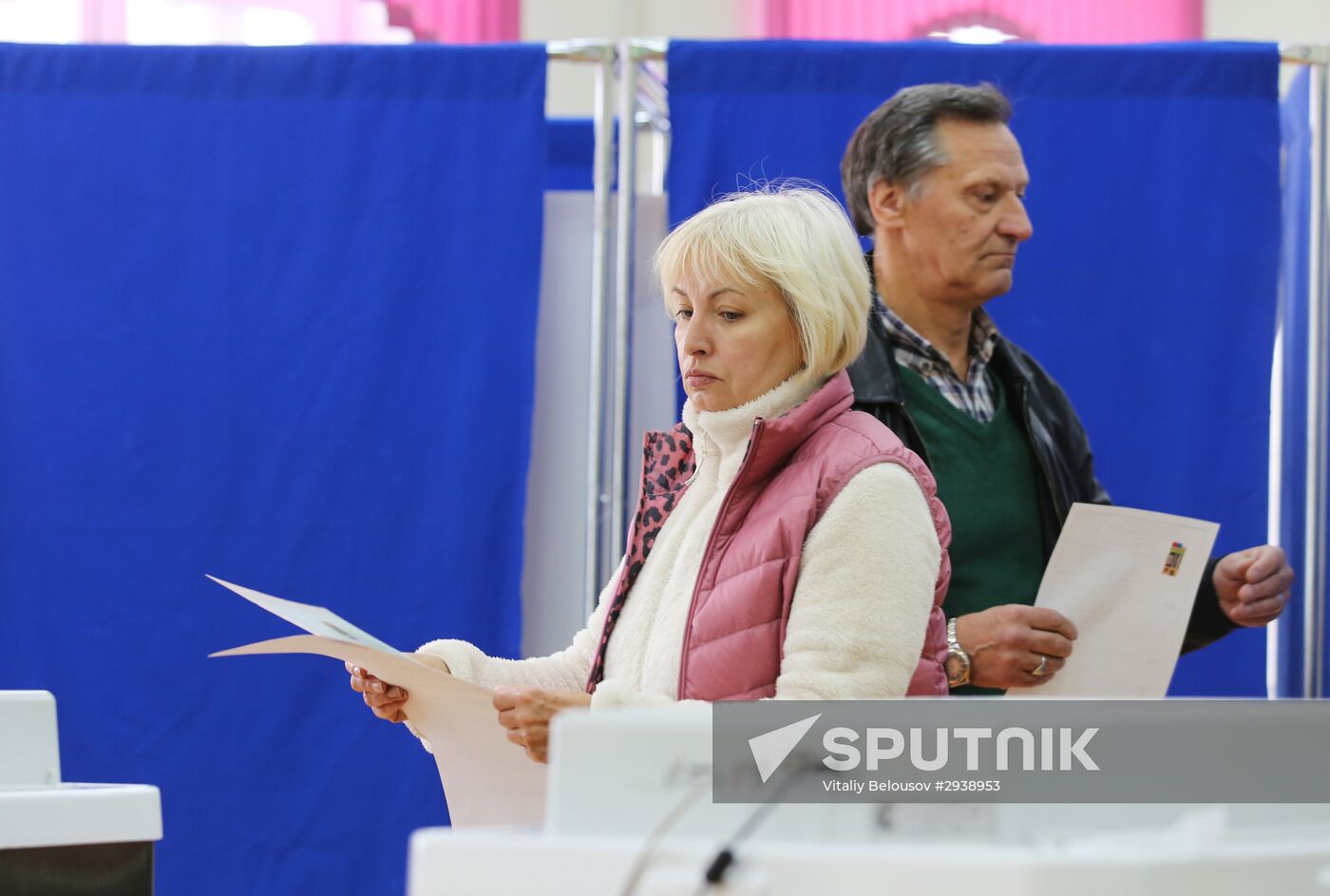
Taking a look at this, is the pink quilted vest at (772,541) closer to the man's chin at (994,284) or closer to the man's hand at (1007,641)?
the man's hand at (1007,641)

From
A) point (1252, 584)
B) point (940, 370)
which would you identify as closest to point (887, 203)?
point (940, 370)

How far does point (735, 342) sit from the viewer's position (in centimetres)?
156

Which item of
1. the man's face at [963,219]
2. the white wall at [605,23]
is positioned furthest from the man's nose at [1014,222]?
the white wall at [605,23]

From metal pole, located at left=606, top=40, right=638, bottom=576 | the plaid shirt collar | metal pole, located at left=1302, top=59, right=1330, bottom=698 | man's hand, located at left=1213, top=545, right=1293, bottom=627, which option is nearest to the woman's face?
the plaid shirt collar

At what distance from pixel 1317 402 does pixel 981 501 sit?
3.26ft

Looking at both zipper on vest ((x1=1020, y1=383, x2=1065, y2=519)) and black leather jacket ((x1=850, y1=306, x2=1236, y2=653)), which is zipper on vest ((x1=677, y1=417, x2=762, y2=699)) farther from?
zipper on vest ((x1=1020, y1=383, x2=1065, y2=519))

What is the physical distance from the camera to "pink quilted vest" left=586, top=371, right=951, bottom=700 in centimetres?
142

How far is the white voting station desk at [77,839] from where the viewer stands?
1.45 m

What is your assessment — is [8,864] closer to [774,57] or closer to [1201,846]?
[1201,846]

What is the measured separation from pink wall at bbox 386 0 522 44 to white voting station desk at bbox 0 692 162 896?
424cm

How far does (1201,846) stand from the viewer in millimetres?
808

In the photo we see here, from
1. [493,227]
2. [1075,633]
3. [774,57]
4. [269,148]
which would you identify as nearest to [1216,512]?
[1075,633]

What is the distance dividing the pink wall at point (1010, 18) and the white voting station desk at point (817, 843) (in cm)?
469

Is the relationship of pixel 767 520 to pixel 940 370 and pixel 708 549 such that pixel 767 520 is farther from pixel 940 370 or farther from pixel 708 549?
pixel 940 370
